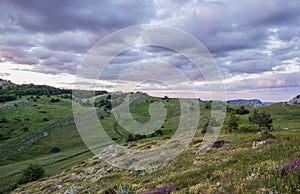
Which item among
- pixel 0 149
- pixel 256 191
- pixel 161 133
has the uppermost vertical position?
pixel 256 191

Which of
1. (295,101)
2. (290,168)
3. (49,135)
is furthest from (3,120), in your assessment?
(295,101)

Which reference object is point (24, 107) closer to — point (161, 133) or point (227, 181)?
point (161, 133)

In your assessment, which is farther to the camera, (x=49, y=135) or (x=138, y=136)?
(x=49, y=135)

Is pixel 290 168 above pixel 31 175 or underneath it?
above

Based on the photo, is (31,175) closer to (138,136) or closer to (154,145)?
(154,145)

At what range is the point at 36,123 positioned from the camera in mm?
139875

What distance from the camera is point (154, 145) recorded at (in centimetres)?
5075

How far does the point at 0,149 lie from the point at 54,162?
39.2 metres

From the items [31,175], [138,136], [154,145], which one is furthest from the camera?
[138,136]

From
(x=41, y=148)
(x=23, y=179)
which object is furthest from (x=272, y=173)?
(x=41, y=148)

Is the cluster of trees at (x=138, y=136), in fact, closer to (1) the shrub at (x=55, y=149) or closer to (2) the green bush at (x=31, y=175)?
(1) the shrub at (x=55, y=149)

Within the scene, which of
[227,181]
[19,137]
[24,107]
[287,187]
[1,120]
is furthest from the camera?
[24,107]

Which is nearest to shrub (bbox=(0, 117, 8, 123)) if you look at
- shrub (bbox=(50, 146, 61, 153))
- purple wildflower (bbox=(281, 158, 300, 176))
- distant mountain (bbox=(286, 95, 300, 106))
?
shrub (bbox=(50, 146, 61, 153))

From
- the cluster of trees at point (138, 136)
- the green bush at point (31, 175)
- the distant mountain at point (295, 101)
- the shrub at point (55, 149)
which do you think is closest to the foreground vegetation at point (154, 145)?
the cluster of trees at point (138, 136)
